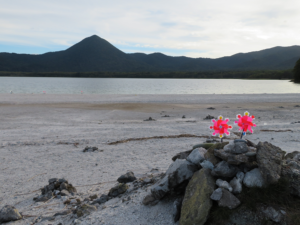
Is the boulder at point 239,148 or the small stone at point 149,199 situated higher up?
the boulder at point 239,148

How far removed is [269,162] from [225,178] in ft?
2.22

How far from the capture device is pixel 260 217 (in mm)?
3088

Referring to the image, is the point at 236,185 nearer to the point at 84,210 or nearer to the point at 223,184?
the point at 223,184

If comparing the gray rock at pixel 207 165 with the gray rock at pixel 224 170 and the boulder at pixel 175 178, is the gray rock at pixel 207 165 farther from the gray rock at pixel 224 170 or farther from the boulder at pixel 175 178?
the boulder at pixel 175 178

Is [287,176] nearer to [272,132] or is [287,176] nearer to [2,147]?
[272,132]

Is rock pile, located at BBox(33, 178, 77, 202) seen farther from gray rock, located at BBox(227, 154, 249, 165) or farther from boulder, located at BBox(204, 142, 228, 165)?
gray rock, located at BBox(227, 154, 249, 165)

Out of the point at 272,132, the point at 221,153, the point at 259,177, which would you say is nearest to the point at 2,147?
the point at 221,153

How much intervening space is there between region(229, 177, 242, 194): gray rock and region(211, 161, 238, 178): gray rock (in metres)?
0.12

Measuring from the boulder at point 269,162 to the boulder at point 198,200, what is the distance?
2.41 ft

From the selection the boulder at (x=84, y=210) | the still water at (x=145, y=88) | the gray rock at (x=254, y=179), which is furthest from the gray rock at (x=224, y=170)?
the still water at (x=145, y=88)

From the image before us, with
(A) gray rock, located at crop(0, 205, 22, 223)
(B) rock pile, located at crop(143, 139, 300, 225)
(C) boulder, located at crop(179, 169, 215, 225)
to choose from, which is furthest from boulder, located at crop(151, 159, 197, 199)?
(A) gray rock, located at crop(0, 205, 22, 223)

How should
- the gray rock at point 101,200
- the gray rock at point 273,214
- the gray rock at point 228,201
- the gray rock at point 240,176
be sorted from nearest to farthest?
the gray rock at point 273,214 < the gray rock at point 228,201 < the gray rock at point 240,176 < the gray rock at point 101,200

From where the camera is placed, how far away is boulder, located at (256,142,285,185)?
3.28 metres

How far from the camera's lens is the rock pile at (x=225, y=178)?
128 inches
